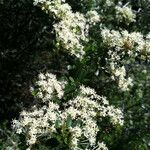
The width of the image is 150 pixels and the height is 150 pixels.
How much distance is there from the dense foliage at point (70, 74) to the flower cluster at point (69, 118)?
0.01 metres

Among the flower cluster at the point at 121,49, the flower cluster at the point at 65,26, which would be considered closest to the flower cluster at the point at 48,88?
the flower cluster at the point at 65,26

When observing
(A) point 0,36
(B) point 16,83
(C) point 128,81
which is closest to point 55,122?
(B) point 16,83

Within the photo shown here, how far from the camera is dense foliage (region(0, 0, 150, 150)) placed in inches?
210

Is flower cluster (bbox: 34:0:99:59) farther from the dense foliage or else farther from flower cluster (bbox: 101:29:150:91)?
flower cluster (bbox: 101:29:150:91)

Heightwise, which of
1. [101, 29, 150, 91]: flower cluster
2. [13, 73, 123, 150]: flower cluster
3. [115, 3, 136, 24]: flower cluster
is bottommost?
[13, 73, 123, 150]: flower cluster

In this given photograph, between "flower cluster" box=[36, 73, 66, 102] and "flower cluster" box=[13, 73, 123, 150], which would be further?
"flower cluster" box=[36, 73, 66, 102]

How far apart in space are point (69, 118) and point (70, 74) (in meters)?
1.47

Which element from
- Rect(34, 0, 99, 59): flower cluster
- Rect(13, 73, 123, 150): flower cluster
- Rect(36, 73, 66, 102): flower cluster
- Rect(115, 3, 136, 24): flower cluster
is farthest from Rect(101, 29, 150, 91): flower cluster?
Rect(115, 3, 136, 24): flower cluster

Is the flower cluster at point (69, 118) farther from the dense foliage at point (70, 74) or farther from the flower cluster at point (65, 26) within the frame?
the flower cluster at point (65, 26)

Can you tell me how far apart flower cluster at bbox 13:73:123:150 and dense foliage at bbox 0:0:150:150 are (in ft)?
0.04

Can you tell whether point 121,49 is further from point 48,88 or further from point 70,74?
point 48,88

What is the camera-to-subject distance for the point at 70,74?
20.7ft

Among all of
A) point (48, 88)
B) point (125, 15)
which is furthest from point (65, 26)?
point (125, 15)

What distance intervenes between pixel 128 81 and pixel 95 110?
3.32ft
